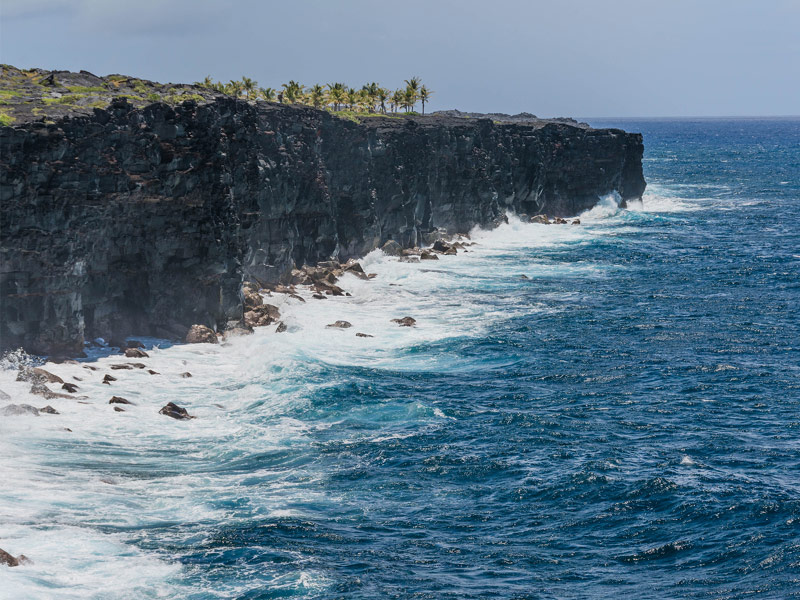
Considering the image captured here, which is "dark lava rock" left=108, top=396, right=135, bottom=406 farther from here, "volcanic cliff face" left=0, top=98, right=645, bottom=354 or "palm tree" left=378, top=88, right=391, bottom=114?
"palm tree" left=378, top=88, right=391, bottom=114

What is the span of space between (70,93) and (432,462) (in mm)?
39579

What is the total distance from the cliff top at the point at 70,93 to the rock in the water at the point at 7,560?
32.7 metres

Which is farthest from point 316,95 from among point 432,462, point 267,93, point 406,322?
point 432,462

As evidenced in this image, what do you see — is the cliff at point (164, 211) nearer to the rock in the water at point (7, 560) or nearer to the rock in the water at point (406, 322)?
the rock in the water at point (406, 322)

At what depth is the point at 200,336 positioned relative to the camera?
71688mm

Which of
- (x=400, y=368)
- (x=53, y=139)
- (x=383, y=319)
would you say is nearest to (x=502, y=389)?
(x=400, y=368)

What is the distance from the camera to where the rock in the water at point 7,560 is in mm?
35875

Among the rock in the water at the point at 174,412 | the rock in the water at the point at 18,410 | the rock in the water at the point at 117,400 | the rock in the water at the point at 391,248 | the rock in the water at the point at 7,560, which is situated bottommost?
the rock in the water at the point at 7,560

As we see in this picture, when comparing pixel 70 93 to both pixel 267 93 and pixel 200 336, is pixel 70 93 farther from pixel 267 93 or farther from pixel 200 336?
pixel 267 93

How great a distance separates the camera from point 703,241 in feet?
425

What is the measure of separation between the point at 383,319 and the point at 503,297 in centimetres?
1569

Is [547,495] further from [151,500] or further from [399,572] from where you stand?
[151,500]

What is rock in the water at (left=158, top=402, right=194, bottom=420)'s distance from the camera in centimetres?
5541

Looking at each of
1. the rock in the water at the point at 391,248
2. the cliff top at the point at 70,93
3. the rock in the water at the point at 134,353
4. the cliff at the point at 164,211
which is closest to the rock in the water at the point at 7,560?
the cliff at the point at 164,211
